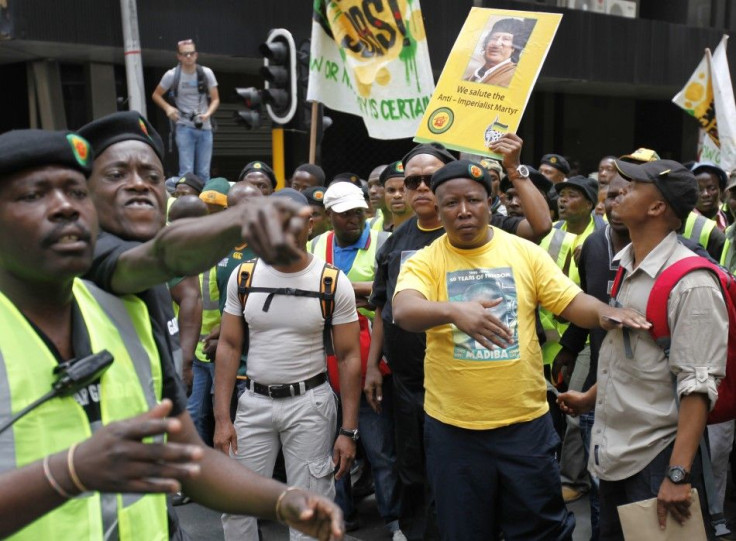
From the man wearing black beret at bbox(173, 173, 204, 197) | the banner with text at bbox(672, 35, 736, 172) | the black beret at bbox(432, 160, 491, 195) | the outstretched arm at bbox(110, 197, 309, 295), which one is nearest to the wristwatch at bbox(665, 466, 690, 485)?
the black beret at bbox(432, 160, 491, 195)

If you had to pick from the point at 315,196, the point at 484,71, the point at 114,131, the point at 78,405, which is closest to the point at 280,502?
the point at 78,405

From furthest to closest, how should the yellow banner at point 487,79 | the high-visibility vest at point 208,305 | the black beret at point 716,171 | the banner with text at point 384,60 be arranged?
the black beret at point 716,171
the banner with text at point 384,60
the high-visibility vest at point 208,305
the yellow banner at point 487,79

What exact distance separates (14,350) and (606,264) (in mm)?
3655

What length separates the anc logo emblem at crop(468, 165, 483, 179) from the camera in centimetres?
405

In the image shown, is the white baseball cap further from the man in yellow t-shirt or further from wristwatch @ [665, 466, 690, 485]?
wristwatch @ [665, 466, 690, 485]

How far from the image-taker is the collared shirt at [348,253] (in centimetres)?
579

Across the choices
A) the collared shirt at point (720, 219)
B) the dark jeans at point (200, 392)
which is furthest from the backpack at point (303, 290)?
the collared shirt at point (720, 219)

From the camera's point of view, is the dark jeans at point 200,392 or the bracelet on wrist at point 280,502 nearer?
the bracelet on wrist at point 280,502

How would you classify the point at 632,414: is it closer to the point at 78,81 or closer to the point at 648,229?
the point at 648,229

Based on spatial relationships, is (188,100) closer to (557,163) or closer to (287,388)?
(557,163)

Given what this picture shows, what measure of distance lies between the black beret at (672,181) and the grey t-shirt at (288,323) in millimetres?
1688

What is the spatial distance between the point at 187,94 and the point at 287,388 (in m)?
7.43

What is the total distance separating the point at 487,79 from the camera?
536 cm

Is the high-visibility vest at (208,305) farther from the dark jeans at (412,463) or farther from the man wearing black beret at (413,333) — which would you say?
the dark jeans at (412,463)
